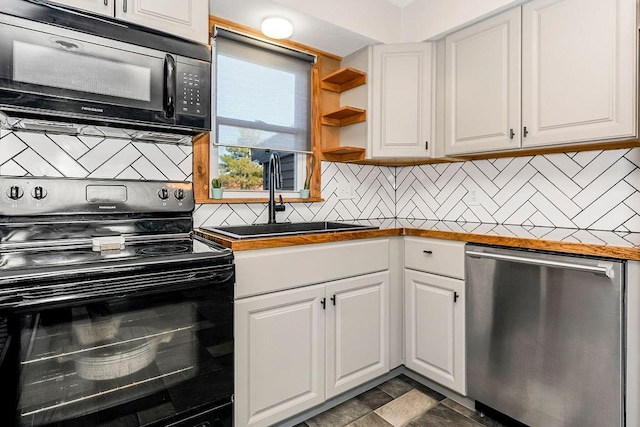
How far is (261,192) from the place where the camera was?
7.33 feet

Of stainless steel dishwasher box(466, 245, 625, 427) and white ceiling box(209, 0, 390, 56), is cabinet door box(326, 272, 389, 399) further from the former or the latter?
white ceiling box(209, 0, 390, 56)

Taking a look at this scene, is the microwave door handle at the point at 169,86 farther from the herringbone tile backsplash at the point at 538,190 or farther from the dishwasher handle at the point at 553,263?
the herringbone tile backsplash at the point at 538,190

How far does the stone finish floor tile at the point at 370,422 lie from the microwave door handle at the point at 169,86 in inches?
65.5

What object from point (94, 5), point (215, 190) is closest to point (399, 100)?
point (215, 190)

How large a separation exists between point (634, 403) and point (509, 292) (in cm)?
55

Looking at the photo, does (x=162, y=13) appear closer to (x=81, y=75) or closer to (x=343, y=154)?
(x=81, y=75)

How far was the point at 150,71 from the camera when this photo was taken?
4.73ft

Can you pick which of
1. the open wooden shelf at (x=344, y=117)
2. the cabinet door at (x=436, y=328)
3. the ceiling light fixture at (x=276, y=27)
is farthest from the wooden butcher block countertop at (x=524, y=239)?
the ceiling light fixture at (x=276, y=27)

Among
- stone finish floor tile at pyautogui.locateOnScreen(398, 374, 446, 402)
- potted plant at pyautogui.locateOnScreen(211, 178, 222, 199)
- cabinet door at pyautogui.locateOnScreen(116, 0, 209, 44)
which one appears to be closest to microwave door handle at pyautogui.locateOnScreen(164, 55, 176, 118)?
cabinet door at pyautogui.locateOnScreen(116, 0, 209, 44)

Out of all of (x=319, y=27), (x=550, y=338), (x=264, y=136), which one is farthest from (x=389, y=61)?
(x=550, y=338)

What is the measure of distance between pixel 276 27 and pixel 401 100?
0.88 metres

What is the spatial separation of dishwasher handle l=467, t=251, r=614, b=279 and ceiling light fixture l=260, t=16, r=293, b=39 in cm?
154

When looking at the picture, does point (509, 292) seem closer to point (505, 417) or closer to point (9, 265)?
point (505, 417)

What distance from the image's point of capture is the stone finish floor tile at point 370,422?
174cm
